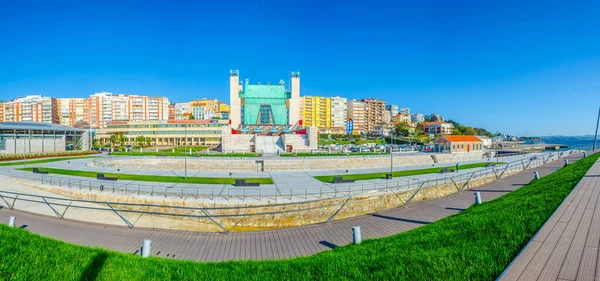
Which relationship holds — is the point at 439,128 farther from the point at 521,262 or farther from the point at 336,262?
Answer: the point at 521,262

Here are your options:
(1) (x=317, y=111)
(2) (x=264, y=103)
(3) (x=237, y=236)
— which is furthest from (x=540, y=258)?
(1) (x=317, y=111)

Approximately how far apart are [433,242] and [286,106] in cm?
6000

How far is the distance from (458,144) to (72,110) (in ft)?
457

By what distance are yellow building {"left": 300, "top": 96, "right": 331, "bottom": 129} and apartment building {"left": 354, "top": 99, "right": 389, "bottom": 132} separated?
23974 mm

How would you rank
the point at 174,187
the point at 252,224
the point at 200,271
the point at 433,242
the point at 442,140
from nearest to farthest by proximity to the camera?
the point at 200,271 → the point at 433,242 → the point at 252,224 → the point at 174,187 → the point at 442,140

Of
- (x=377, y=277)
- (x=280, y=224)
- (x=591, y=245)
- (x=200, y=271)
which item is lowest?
(x=280, y=224)

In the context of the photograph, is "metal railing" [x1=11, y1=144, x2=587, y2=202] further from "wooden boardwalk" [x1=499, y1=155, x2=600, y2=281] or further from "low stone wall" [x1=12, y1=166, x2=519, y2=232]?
"wooden boardwalk" [x1=499, y1=155, x2=600, y2=281]

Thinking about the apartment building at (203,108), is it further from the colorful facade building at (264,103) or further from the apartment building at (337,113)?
the colorful facade building at (264,103)

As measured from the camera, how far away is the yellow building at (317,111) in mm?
108519

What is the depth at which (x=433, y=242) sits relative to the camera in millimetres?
5309

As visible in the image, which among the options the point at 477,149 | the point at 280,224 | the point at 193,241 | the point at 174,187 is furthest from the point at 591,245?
the point at 477,149

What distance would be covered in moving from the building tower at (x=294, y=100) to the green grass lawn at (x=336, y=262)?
5592 cm

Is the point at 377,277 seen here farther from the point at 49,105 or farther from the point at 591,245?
the point at 49,105

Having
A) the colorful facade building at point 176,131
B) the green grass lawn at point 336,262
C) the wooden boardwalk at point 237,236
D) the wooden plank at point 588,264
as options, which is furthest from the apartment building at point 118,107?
the wooden plank at point 588,264
